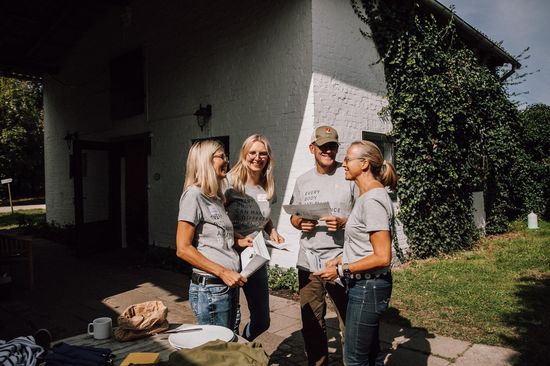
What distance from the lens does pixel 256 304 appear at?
2770mm

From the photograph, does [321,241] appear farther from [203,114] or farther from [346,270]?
[203,114]

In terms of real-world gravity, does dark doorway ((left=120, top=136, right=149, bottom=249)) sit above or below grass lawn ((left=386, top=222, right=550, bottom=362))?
above

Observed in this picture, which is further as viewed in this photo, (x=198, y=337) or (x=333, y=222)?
(x=333, y=222)

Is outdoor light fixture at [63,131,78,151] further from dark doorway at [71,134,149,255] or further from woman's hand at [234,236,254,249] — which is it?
woman's hand at [234,236,254,249]

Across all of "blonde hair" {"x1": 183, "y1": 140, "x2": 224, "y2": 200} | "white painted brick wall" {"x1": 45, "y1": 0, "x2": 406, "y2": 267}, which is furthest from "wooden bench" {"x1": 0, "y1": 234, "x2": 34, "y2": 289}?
"blonde hair" {"x1": 183, "y1": 140, "x2": 224, "y2": 200}

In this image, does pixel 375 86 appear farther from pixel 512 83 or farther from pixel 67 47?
pixel 67 47

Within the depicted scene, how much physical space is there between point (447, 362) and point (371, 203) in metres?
2.09

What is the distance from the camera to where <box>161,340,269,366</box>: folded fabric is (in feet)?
5.08

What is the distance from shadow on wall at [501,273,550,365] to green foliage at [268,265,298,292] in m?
2.61

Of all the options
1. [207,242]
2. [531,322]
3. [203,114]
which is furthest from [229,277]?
[203,114]

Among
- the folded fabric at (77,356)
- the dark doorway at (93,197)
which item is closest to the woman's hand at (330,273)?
the folded fabric at (77,356)

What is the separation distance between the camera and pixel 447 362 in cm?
324

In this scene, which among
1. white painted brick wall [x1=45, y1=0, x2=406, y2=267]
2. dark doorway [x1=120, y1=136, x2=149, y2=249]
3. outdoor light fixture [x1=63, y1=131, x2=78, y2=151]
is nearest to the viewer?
white painted brick wall [x1=45, y1=0, x2=406, y2=267]

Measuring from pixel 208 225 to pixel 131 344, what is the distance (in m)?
0.73
